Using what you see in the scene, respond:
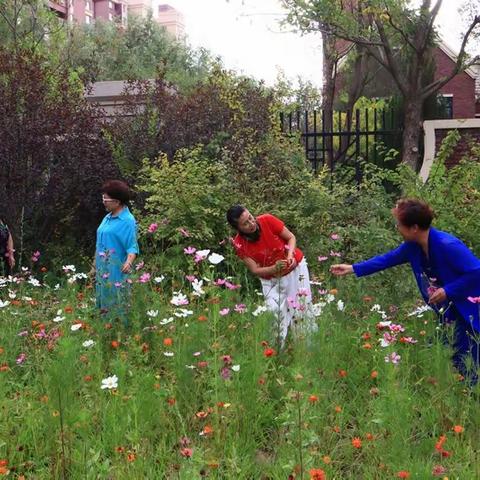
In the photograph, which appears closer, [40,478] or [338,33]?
[40,478]

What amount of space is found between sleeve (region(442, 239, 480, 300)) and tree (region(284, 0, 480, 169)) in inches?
335

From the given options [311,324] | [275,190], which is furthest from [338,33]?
[311,324]

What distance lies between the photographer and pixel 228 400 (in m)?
3.02

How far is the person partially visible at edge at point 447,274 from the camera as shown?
3.71 m

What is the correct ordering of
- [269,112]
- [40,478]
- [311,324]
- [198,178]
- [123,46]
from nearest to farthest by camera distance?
[40,478], [311,324], [198,178], [269,112], [123,46]

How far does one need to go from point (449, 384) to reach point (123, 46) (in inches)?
1247

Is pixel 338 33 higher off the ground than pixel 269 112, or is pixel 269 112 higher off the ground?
pixel 338 33

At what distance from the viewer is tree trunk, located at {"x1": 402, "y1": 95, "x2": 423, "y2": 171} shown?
41.0ft

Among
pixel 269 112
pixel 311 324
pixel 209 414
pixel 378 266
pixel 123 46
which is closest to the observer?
pixel 209 414

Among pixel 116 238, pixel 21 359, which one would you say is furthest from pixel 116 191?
pixel 21 359

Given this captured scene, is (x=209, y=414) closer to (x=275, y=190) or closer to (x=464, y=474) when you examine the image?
(x=464, y=474)

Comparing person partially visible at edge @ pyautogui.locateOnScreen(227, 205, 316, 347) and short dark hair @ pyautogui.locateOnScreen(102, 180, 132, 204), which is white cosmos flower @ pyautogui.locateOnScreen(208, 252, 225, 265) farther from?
short dark hair @ pyautogui.locateOnScreen(102, 180, 132, 204)

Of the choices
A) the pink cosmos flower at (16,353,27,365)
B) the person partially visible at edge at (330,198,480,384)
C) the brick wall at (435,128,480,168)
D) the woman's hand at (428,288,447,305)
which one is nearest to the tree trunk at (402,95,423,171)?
the brick wall at (435,128,480,168)

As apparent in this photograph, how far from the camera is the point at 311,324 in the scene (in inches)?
137
